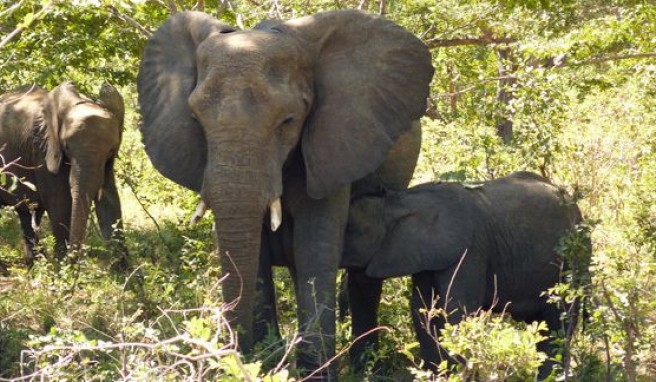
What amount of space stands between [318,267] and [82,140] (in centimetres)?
354

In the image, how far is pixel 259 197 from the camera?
5.96m

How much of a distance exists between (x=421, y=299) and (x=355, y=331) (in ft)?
2.35

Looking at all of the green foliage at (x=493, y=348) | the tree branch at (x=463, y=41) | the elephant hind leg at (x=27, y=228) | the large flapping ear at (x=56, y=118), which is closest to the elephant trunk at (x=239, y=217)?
the green foliage at (x=493, y=348)

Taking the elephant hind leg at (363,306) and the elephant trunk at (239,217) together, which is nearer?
the elephant trunk at (239,217)

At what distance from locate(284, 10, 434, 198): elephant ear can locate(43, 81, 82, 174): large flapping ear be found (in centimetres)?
348

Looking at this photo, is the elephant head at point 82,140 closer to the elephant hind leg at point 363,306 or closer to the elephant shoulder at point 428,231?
the elephant hind leg at point 363,306

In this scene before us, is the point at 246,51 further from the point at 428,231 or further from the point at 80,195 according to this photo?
the point at 80,195

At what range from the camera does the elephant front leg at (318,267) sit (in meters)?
6.39

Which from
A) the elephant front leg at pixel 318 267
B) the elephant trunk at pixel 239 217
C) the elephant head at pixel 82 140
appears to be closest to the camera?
the elephant trunk at pixel 239 217

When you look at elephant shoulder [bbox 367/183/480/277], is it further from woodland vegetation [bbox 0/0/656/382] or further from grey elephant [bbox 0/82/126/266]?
grey elephant [bbox 0/82/126/266]

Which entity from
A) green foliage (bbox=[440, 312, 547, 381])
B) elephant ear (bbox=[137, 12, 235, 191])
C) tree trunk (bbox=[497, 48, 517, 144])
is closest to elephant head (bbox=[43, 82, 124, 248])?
elephant ear (bbox=[137, 12, 235, 191])

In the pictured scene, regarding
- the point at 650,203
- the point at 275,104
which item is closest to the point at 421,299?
the point at 275,104

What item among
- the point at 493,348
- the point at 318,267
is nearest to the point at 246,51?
the point at 318,267

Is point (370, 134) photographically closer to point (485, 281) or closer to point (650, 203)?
point (485, 281)
